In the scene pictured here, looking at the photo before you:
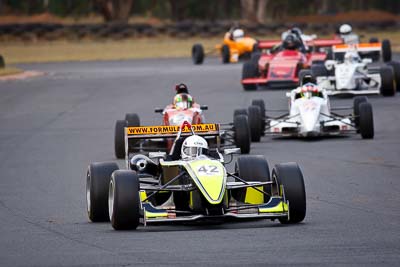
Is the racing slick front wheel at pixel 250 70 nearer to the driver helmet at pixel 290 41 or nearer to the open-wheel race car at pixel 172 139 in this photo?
the driver helmet at pixel 290 41

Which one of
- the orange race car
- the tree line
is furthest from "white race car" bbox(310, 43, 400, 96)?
the tree line

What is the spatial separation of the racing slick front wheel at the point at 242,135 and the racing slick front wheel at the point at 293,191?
7.02 meters

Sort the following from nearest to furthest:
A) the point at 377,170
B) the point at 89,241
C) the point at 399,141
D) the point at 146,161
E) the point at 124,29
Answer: the point at 89,241
the point at 146,161
the point at 377,170
the point at 399,141
the point at 124,29

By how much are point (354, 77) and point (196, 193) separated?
17.3 meters

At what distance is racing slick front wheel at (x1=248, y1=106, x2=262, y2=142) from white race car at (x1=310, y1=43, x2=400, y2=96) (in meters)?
7.52

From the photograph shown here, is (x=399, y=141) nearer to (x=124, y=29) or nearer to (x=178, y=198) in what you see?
(x=178, y=198)

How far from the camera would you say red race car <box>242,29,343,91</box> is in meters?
31.3

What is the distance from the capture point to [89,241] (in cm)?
1077

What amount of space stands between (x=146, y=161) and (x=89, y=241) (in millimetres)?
2524

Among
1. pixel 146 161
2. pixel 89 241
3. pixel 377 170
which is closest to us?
pixel 89 241

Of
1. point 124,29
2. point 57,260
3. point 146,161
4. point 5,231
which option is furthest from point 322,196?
point 124,29

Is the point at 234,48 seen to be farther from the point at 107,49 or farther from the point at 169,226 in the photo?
the point at 169,226

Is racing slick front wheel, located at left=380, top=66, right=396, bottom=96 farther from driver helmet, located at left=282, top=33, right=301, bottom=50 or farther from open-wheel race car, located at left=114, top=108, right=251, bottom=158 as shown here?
open-wheel race car, located at left=114, top=108, right=251, bottom=158

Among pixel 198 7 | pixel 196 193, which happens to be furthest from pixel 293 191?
pixel 198 7
